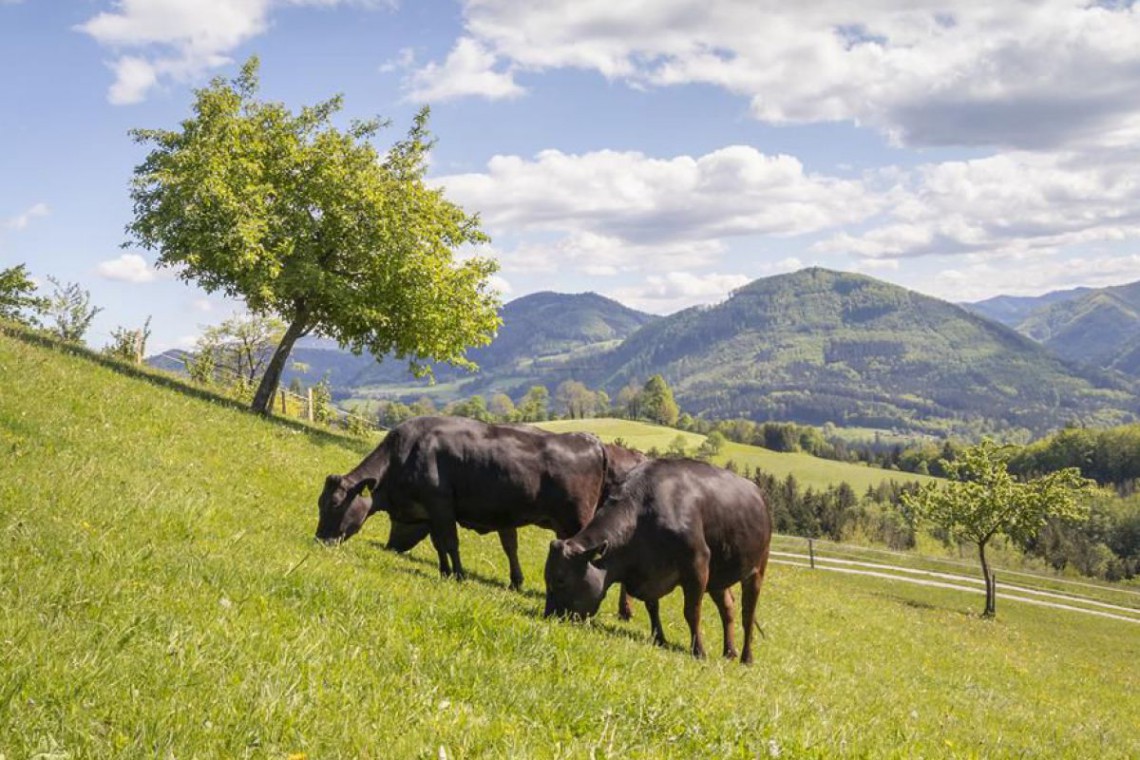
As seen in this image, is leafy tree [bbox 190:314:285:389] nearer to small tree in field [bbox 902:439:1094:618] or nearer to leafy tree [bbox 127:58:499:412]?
leafy tree [bbox 127:58:499:412]

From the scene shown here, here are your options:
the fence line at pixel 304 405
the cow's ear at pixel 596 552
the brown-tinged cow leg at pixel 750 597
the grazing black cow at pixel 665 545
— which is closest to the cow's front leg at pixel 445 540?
the grazing black cow at pixel 665 545

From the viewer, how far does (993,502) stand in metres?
50.5

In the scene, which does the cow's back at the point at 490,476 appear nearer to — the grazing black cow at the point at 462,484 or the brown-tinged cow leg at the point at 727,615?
the grazing black cow at the point at 462,484

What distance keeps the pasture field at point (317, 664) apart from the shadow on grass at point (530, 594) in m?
0.13

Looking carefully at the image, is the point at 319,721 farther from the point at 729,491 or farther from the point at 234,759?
the point at 729,491

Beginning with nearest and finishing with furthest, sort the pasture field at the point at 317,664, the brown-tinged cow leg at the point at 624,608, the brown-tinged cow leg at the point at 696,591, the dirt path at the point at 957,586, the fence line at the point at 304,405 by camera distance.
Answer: the pasture field at the point at 317,664, the brown-tinged cow leg at the point at 696,591, the brown-tinged cow leg at the point at 624,608, the fence line at the point at 304,405, the dirt path at the point at 957,586

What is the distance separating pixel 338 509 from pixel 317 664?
794 centimetres

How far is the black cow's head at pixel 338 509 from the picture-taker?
13.2m

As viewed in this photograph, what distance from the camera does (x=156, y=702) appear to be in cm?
452

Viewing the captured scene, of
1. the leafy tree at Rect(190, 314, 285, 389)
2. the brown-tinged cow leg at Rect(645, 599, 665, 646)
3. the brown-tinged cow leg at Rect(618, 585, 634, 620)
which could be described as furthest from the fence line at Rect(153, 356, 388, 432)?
the brown-tinged cow leg at Rect(645, 599, 665, 646)

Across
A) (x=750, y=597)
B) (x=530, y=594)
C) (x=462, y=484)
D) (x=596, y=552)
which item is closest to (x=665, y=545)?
(x=596, y=552)

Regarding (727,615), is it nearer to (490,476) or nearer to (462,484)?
(490,476)

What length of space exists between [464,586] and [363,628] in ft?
15.8

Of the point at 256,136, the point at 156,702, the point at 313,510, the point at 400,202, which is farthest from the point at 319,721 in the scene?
the point at 256,136
